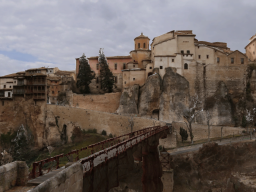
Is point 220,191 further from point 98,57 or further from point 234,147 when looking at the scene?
point 98,57

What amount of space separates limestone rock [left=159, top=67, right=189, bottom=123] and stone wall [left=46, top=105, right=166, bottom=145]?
704cm

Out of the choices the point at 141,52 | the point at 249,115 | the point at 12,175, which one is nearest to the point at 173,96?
the point at 249,115

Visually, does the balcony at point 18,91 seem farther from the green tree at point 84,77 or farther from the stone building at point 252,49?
the stone building at point 252,49

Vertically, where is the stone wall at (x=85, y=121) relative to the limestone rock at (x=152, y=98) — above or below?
below

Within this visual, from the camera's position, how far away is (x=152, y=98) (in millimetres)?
41875

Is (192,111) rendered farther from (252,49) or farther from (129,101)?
(252,49)

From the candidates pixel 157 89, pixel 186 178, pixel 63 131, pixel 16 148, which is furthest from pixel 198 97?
pixel 16 148

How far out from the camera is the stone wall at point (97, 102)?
4500 cm

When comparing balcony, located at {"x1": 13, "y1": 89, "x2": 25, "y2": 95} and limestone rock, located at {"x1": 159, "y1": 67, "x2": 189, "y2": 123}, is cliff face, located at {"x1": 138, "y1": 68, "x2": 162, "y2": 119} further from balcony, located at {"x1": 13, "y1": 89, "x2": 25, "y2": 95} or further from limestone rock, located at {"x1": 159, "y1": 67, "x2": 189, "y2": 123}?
balcony, located at {"x1": 13, "y1": 89, "x2": 25, "y2": 95}

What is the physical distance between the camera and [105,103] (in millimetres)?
45250

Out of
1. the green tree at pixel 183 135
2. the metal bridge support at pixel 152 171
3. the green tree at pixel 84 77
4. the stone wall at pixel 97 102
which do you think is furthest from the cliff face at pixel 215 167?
the green tree at pixel 84 77

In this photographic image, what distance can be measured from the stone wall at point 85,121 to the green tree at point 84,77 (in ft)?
30.1

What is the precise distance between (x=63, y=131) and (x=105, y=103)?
9.07 m

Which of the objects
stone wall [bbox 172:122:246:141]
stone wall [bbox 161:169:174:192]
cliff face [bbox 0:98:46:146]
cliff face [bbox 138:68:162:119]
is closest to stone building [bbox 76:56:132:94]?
cliff face [bbox 138:68:162:119]
